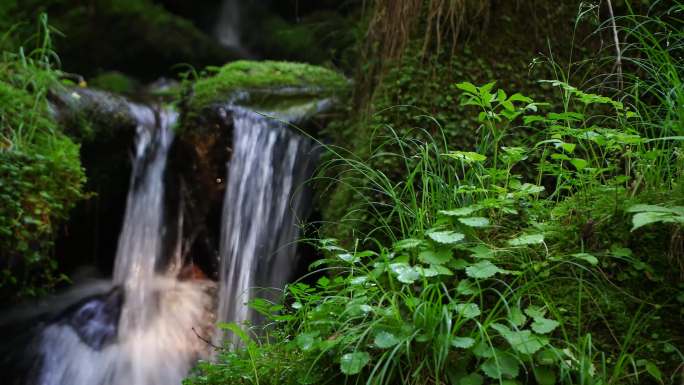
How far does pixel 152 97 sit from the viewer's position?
652cm

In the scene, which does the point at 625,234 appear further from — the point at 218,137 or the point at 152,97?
the point at 152,97

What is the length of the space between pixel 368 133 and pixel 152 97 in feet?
11.8

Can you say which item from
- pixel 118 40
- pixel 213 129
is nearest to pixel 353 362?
pixel 213 129

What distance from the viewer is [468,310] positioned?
68.6 inches

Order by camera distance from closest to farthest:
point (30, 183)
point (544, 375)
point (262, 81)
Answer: point (544, 375) < point (30, 183) < point (262, 81)

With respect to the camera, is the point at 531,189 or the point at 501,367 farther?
the point at 531,189

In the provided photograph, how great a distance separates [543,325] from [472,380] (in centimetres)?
24

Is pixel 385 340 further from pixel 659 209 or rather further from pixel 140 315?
pixel 140 315

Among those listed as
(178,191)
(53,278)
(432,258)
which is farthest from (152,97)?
(432,258)

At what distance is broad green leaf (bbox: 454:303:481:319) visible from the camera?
1.73 metres

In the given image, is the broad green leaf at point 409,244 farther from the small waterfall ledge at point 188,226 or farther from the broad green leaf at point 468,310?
the small waterfall ledge at point 188,226

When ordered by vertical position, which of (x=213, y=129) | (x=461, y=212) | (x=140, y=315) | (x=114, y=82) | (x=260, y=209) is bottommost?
(x=140, y=315)

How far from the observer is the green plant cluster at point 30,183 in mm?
4020

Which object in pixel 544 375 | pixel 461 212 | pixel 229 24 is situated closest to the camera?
pixel 544 375
